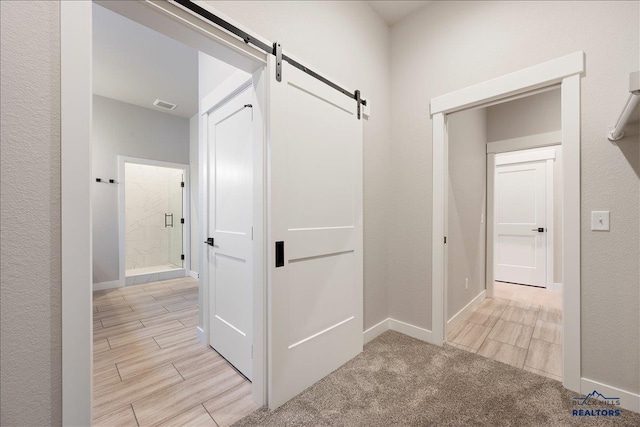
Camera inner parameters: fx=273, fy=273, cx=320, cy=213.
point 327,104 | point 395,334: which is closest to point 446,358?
point 395,334

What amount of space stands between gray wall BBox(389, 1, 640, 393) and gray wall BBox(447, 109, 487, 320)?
47 centimetres

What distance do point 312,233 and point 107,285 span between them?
13.9 ft

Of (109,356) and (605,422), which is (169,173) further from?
(605,422)

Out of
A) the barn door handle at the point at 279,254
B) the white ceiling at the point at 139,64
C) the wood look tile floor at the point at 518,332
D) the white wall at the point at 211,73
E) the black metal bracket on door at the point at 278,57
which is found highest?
Result: the white ceiling at the point at 139,64

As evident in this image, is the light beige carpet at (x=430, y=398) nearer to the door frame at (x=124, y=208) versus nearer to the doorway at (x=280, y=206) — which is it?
the doorway at (x=280, y=206)

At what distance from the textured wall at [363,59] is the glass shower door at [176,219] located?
4.36m

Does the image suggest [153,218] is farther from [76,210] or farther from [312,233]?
[76,210]

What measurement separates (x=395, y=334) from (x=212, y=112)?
2606 mm

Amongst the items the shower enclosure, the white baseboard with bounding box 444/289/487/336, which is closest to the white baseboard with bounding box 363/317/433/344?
the white baseboard with bounding box 444/289/487/336

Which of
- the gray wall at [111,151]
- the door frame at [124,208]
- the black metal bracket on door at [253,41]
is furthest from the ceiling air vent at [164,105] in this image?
the black metal bracket on door at [253,41]

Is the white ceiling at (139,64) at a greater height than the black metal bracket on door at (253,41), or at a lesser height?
greater

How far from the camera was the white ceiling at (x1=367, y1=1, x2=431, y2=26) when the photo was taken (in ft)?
7.93

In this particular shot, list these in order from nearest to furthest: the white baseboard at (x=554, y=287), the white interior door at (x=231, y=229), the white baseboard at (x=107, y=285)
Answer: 1. the white interior door at (x=231, y=229)
2. the white baseboard at (x=554, y=287)
3. the white baseboard at (x=107, y=285)

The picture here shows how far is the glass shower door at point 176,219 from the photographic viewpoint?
5.57 metres
